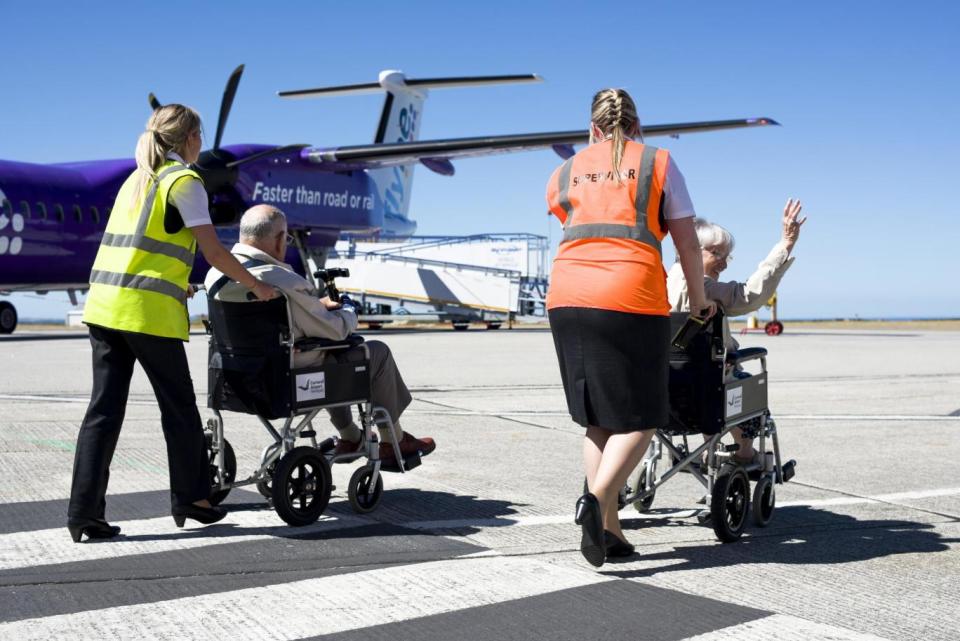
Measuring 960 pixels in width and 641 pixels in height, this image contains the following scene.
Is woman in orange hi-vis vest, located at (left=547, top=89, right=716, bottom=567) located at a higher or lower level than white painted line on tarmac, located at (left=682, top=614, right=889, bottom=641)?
higher

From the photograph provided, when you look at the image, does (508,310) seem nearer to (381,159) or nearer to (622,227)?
(381,159)

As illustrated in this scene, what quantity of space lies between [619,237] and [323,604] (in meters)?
1.58

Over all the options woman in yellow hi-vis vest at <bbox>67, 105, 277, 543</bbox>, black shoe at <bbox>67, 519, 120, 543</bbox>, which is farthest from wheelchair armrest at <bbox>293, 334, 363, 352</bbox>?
black shoe at <bbox>67, 519, 120, 543</bbox>

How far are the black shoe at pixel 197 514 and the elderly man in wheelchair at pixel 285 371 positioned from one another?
166 mm

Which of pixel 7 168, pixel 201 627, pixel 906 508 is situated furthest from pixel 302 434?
pixel 7 168

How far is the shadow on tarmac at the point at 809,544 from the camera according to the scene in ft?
12.0

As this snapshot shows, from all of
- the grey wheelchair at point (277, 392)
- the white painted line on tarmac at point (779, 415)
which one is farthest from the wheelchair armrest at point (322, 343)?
the white painted line on tarmac at point (779, 415)

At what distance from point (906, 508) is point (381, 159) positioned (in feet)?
73.9

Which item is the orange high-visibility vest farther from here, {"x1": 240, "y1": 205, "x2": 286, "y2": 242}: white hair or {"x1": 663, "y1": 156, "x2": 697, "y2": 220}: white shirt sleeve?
{"x1": 240, "y1": 205, "x2": 286, "y2": 242}: white hair

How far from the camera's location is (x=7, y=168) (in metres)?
18.7

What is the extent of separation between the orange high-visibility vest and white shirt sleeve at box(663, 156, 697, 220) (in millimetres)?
20

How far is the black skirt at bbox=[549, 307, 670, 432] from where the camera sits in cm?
351

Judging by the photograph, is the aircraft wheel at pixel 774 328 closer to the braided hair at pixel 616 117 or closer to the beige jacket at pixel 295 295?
the beige jacket at pixel 295 295

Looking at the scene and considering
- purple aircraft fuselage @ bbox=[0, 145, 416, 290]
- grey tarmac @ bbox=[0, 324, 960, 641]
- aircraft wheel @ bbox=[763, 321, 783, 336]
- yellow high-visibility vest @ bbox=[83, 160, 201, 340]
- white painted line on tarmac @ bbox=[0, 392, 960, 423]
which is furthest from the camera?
aircraft wheel @ bbox=[763, 321, 783, 336]
